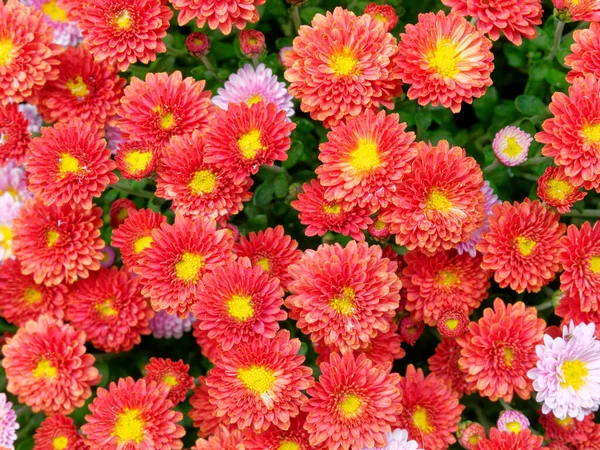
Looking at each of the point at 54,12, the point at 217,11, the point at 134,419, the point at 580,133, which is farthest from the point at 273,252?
the point at 54,12

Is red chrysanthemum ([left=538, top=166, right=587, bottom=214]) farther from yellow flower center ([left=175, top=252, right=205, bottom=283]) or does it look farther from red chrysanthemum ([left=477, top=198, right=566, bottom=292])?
yellow flower center ([left=175, top=252, right=205, bottom=283])

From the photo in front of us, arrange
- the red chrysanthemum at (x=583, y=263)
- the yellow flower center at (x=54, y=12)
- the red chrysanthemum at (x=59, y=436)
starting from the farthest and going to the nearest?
the yellow flower center at (x=54, y=12), the red chrysanthemum at (x=59, y=436), the red chrysanthemum at (x=583, y=263)

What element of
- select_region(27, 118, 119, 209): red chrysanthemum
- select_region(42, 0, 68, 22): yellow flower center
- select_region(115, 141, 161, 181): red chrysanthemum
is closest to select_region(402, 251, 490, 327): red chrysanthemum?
select_region(115, 141, 161, 181): red chrysanthemum

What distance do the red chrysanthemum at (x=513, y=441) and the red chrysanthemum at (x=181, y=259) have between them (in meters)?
0.99

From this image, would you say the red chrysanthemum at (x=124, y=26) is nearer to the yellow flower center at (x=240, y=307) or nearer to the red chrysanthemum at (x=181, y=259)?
the red chrysanthemum at (x=181, y=259)

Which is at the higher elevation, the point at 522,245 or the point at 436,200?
the point at 436,200

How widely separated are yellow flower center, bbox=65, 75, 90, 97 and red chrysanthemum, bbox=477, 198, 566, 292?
4.95 ft

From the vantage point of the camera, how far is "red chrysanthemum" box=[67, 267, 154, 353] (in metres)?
2.16

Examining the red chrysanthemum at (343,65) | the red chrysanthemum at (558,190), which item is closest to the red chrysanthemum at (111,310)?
the red chrysanthemum at (343,65)

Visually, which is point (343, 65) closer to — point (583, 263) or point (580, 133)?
point (580, 133)

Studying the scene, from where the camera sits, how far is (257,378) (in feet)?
5.88

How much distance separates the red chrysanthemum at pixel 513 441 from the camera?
→ 6.04 feet

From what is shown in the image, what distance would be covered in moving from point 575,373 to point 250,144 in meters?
1.26

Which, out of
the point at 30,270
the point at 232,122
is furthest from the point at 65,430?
the point at 232,122
